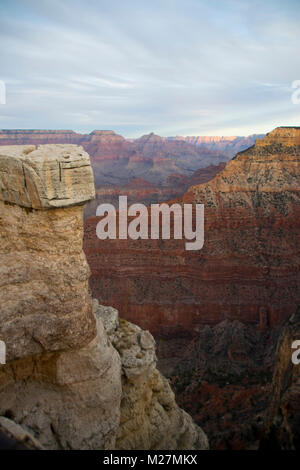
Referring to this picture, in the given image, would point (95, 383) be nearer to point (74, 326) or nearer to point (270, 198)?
point (74, 326)

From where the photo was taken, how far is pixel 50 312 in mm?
7176

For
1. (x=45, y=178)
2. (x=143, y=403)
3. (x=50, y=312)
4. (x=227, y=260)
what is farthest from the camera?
(x=227, y=260)

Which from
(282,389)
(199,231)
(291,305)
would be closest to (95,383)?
(282,389)

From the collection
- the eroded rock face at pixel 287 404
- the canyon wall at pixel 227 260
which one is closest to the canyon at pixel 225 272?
the canyon wall at pixel 227 260

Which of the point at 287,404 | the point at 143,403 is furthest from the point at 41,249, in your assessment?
the point at 287,404

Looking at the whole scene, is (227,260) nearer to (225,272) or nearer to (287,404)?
(225,272)

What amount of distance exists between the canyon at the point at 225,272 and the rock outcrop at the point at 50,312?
18.0 meters

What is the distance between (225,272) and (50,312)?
89.9 ft

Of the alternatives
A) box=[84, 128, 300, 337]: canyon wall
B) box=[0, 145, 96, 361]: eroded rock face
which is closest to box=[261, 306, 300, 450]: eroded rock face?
box=[0, 145, 96, 361]: eroded rock face

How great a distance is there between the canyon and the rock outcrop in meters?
18.0

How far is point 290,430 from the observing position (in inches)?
335

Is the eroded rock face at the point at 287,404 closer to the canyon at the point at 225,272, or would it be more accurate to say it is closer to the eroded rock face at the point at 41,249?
the eroded rock face at the point at 41,249

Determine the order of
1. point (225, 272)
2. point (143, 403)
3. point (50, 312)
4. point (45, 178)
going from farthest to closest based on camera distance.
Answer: point (225, 272) < point (143, 403) < point (50, 312) < point (45, 178)


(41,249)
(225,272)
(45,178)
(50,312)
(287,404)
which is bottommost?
(225,272)
